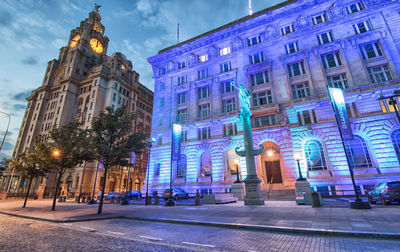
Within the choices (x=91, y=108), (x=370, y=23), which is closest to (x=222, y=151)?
(x=370, y=23)

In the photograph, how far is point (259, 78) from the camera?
31734 millimetres

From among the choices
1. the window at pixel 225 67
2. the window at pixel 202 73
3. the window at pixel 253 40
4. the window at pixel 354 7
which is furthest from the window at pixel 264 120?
the window at pixel 354 7

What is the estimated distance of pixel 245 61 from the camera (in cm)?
A: 3350

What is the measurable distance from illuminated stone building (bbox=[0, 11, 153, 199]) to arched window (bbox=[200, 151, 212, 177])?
26837mm

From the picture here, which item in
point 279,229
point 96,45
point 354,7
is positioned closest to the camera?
point 279,229

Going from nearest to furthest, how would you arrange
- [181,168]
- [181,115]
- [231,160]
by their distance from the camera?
[231,160] → [181,168] → [181,115]

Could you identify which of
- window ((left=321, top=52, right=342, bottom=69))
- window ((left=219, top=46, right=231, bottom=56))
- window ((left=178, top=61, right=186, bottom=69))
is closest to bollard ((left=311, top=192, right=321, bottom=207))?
window ((left=321, top=52, right=342, bottom=69))

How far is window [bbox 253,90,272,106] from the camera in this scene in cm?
2972

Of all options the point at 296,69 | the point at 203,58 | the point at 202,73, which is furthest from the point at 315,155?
the point at 203,58

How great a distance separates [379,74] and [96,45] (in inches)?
3150

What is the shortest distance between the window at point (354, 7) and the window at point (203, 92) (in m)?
26.0

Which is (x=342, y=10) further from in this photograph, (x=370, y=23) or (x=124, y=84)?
(x=124, y=84)

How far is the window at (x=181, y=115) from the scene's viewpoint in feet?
119

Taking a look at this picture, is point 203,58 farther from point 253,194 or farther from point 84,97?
point 84,97
